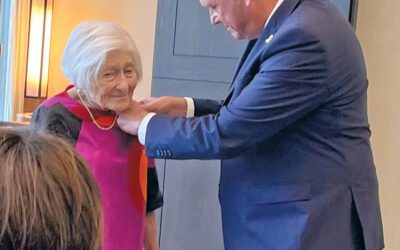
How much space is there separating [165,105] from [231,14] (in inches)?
13.4

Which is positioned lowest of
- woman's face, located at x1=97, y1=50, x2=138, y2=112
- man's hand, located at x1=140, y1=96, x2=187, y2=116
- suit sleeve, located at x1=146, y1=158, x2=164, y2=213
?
suit sleeve, located at x1=146, y1=158, x2=164, y2=213

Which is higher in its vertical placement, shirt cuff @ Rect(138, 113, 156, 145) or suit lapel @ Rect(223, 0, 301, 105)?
suit lapel @ Rect(223, 0, 301, 105)

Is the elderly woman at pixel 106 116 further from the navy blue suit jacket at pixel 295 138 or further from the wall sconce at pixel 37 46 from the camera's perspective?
the wall sconce at pixel 37 46

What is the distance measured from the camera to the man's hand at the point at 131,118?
1545 mm

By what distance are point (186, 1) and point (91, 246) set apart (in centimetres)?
158

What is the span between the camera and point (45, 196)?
77 centimetres

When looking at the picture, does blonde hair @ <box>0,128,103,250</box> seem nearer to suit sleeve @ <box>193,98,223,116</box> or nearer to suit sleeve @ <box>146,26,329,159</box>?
suit sleeve @ <box>146,26,329,159</box>

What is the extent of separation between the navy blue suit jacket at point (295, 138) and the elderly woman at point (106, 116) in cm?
11

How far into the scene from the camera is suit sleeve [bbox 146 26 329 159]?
4.65 ft

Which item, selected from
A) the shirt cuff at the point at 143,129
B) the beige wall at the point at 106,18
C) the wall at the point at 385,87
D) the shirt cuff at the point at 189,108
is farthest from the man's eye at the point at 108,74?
the beige wall at the point at 106,18

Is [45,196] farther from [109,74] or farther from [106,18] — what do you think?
[106,18]

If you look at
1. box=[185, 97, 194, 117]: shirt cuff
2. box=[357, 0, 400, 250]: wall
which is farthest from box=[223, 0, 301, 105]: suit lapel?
box=[357, 0, 400, 250]: wall

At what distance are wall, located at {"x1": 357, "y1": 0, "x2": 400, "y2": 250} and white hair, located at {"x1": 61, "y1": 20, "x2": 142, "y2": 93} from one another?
121cm

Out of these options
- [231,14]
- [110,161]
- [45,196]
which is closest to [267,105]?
[231,14]
